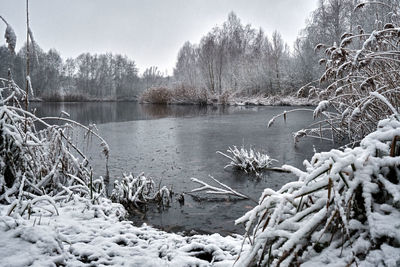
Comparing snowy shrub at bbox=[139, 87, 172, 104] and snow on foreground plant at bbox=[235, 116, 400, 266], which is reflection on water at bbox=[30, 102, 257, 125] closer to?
snowy shrub at bbox=[139, 87, 172, 104]

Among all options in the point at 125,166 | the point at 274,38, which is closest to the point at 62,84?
the point at 274,38

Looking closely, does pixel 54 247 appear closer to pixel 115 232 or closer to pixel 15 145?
pixel 115 232

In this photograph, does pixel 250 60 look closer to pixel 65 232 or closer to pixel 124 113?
pixel 124 113

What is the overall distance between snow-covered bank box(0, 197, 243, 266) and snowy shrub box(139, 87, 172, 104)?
76.2 feet

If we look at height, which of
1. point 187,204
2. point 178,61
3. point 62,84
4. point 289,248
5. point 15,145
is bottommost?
point 187,204

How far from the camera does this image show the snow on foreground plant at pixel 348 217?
85cm

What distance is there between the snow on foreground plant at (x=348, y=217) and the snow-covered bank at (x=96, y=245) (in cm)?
54

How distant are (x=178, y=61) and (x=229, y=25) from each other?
1231cm

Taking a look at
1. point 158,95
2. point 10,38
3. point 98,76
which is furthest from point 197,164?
point 98,76

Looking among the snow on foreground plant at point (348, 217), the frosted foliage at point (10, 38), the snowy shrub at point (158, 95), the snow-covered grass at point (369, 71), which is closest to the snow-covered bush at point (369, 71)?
the snow-covered grass at point (369, 71)

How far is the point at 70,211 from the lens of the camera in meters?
2.14

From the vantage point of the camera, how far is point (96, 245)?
163cm

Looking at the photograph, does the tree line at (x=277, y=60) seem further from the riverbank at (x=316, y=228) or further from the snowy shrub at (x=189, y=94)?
the riverbank at (x=316, y=228)

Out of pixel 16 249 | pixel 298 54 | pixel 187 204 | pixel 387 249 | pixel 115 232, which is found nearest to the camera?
pixel 387 249
